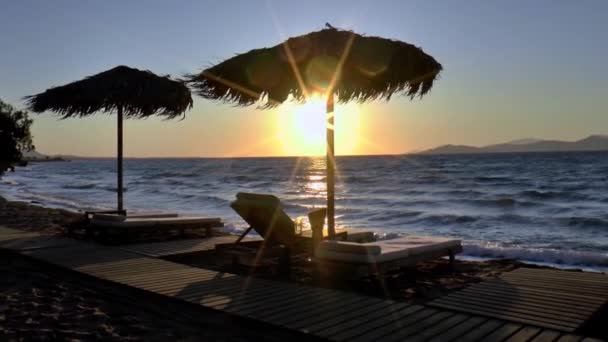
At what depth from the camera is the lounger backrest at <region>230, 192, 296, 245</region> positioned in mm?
6410

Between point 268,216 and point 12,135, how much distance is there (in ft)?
60.9

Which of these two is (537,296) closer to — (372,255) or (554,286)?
(554,286)

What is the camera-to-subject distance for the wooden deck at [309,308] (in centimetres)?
378

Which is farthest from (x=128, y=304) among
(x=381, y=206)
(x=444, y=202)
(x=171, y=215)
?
(x=444, y=202)

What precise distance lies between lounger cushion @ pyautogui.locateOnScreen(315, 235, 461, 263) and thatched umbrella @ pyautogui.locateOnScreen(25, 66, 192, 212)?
Answer: 233 inches

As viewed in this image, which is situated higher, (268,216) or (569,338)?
(268,216)

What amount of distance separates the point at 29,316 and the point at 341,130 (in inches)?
195

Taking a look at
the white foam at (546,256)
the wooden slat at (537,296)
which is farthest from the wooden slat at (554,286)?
the white foam at (546,256)

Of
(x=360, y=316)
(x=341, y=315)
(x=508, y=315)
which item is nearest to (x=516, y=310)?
(x=508, y=315)

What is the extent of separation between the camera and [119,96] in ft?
33.1

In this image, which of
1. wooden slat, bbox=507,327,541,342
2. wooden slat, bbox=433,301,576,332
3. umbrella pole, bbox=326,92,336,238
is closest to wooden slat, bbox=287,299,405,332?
wooden slat, bbox=433,301,576,332

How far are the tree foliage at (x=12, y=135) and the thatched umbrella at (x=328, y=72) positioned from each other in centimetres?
1669

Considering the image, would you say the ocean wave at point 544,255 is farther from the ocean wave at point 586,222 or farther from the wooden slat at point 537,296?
the ocean wave at point 586,222

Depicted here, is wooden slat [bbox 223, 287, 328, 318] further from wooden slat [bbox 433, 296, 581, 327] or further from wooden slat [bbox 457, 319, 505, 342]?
wooden slat [bbox 457, 319, 505, 342]
